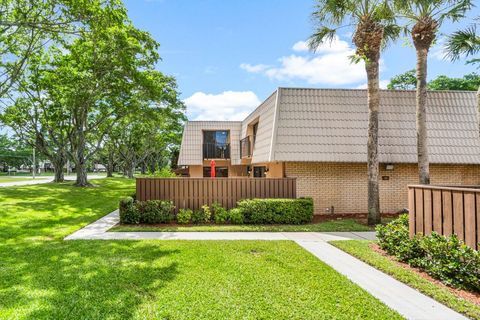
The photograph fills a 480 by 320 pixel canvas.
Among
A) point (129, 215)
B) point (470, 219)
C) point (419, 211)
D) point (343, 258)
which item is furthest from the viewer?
point (129, 215)

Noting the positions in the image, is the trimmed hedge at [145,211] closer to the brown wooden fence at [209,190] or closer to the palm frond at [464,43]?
the brown wooden fence at [209,190]

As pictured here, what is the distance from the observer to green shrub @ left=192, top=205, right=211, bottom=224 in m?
10.7

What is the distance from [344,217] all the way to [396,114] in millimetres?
5220

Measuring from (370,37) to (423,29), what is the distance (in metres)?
1.61

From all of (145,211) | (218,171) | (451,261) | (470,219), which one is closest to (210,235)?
(145,211)

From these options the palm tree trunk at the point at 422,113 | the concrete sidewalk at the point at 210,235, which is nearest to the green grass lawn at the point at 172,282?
the concrete sidewalk at the point at 210,235

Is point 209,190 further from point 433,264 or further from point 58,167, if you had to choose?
point 58,167

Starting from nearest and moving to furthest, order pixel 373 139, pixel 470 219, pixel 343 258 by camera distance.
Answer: pixel 470 219, pixel 343 258, pixel 373 139

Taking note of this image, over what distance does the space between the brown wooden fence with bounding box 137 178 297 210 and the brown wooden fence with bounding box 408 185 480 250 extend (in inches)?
212

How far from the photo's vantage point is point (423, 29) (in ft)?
31.6

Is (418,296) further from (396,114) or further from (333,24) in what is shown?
(396,114)

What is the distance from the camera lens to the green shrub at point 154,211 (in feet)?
34.2

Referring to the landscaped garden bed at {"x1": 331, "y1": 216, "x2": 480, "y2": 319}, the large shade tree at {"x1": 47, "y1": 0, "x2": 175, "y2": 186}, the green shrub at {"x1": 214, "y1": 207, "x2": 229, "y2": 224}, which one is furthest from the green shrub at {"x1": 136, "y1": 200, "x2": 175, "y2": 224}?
the large shade tree at {"x1": 47, "y1": 0, "x2": 175, "y2": 186}

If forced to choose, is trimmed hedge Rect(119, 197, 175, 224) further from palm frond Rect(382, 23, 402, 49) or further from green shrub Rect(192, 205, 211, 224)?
palm frond Rect(382, 23, 402, 49)
